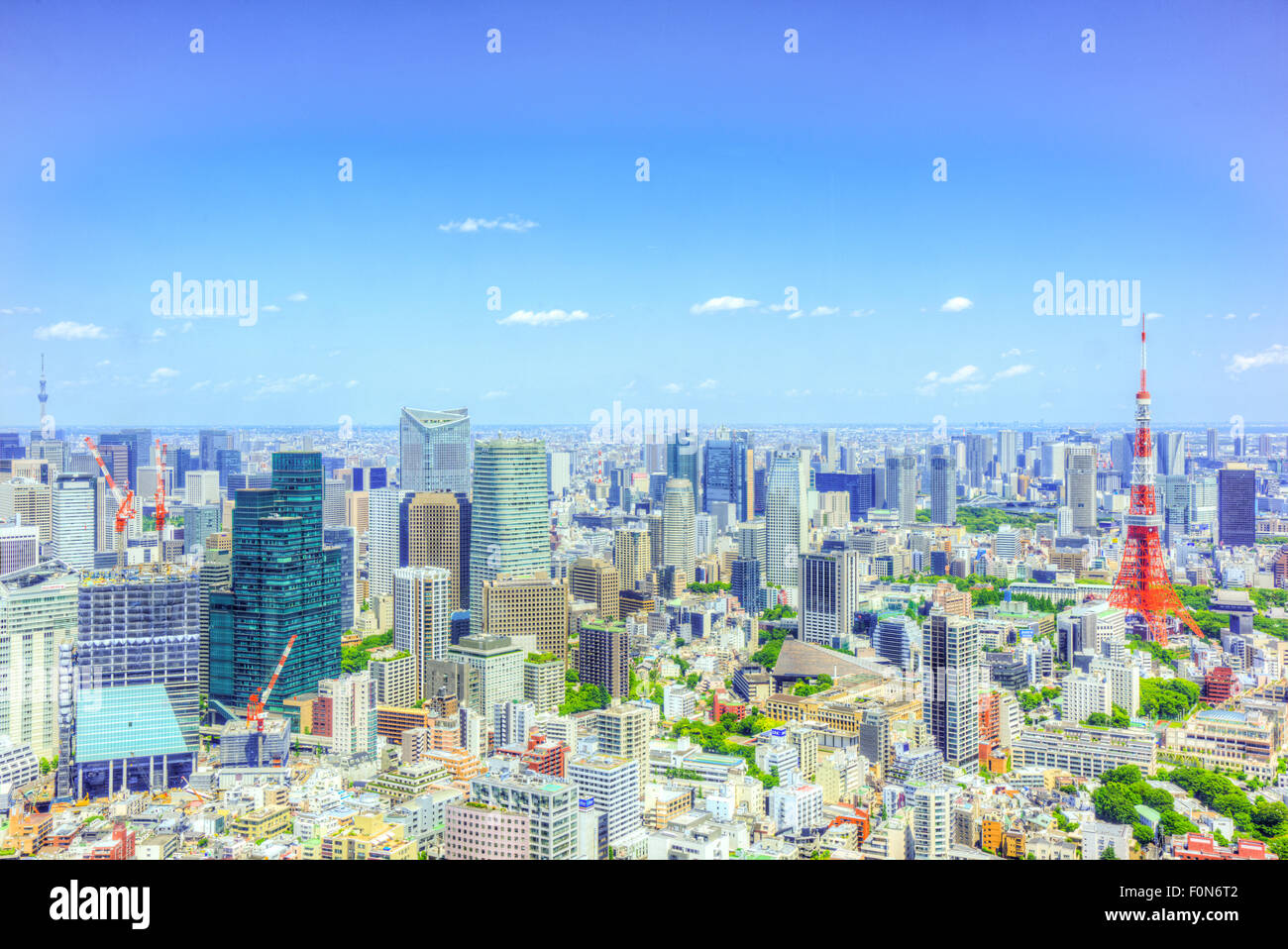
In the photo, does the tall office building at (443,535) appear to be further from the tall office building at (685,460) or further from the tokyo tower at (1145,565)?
the tokyo tower at (1145,565)

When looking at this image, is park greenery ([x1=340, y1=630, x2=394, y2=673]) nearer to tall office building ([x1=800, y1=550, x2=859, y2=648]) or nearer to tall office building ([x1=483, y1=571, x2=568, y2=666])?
tall office building ([x1=483, y1=571, x2=568, y2=666])

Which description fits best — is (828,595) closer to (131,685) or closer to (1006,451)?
(1006,451)

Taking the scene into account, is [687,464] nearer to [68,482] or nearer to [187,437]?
[187,437]

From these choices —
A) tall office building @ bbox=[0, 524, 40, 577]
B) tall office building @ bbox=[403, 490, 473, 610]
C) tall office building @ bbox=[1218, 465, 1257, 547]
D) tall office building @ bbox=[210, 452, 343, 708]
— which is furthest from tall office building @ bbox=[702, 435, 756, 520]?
tall office building @ bbox=[0, 524, 40, 577]

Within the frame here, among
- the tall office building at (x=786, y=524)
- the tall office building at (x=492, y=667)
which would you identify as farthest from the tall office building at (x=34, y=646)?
the tall office building at (x=786, y=524)

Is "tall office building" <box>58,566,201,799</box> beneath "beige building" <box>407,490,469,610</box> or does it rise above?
beneath

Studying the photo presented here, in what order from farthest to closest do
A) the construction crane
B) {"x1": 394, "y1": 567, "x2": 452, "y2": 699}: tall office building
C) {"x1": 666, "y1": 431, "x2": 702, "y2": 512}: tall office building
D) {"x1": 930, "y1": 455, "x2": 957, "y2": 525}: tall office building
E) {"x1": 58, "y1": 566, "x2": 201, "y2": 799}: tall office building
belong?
1. {"x1": 666, "y1": 431, "x2": 702, "y2": 512}: tall office building
2. {"x1": 930, "y1": 455, "x2": 957, "y2": 525}: tall office building
3. {"x1": 394, "y1": 567, "x2": 452, "y2": 699}: tall office building
4. the construction crane
5. {"x1": 58, "y1": 566, "x2": 201, "y2": 799}: tall office building
